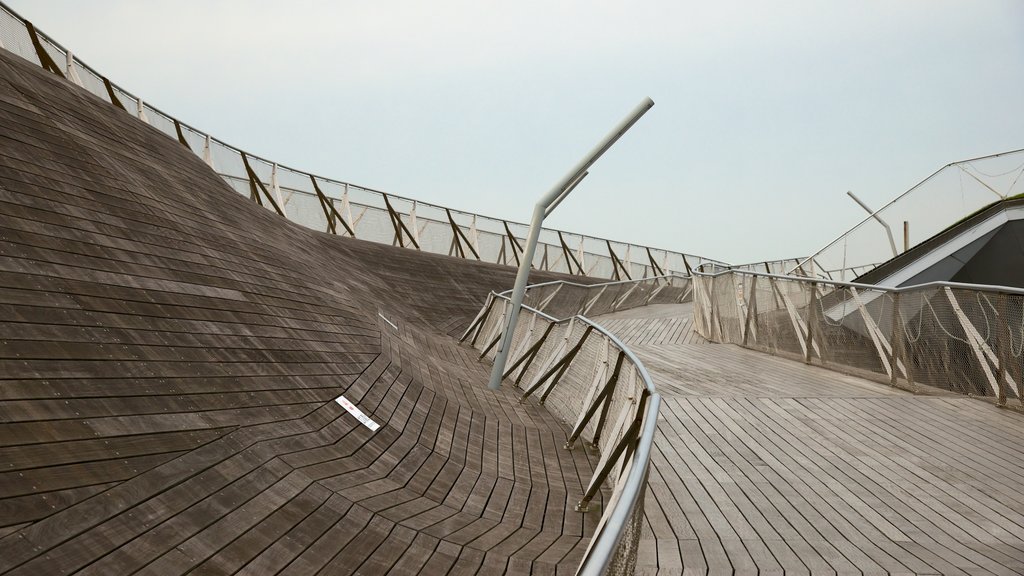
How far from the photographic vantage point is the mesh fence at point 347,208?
16655 millimetres

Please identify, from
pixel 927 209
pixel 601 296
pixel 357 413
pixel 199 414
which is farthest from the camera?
pixel 601 296

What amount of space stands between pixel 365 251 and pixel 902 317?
1556 cm

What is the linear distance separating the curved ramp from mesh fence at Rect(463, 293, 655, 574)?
39 cm

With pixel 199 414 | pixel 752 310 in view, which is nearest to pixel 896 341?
pixel 752 310

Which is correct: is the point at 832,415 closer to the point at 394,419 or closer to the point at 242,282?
the point at 394,419

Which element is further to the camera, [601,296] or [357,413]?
[601,296]

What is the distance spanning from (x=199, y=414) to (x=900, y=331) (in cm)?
870

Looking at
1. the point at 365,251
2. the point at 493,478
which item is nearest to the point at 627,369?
the point at 493,478

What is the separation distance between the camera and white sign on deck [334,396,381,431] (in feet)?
25.2

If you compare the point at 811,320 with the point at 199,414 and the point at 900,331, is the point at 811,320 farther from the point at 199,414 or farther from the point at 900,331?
the point at 199,414

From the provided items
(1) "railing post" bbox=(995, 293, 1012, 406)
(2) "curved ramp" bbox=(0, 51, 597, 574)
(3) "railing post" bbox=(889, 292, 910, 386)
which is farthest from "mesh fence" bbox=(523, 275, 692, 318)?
(1) "railing post" bbox=(995, 293, 1012, 406)

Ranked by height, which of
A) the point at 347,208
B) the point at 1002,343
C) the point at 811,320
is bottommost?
the point at 347,208

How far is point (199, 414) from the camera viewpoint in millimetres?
6047

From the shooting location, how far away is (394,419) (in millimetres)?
8258
